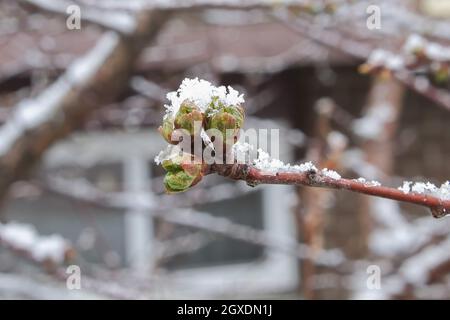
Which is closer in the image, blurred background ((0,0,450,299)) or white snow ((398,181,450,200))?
white snow ((398,181,450,200))

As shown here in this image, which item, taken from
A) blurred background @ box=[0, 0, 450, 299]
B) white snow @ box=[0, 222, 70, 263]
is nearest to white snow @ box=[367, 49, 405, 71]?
blurred background @ box=[0, 0, 450, 299]

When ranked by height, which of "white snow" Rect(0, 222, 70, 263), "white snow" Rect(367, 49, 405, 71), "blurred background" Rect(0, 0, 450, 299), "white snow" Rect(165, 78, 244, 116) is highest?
"blurred background" Rect(0, 0, 450, 299)

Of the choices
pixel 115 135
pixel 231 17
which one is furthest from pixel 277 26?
pixel 115 135

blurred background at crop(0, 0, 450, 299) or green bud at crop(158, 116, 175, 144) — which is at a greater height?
blurred background at crop(0, 0, 450, 299)

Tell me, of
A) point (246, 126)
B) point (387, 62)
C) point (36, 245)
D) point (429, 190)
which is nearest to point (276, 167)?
point (429, 190)

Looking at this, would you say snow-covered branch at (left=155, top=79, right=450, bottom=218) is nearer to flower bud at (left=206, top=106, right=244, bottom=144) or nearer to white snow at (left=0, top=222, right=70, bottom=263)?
flower bud at (left=206, top=106, right=244, bottom=144)
